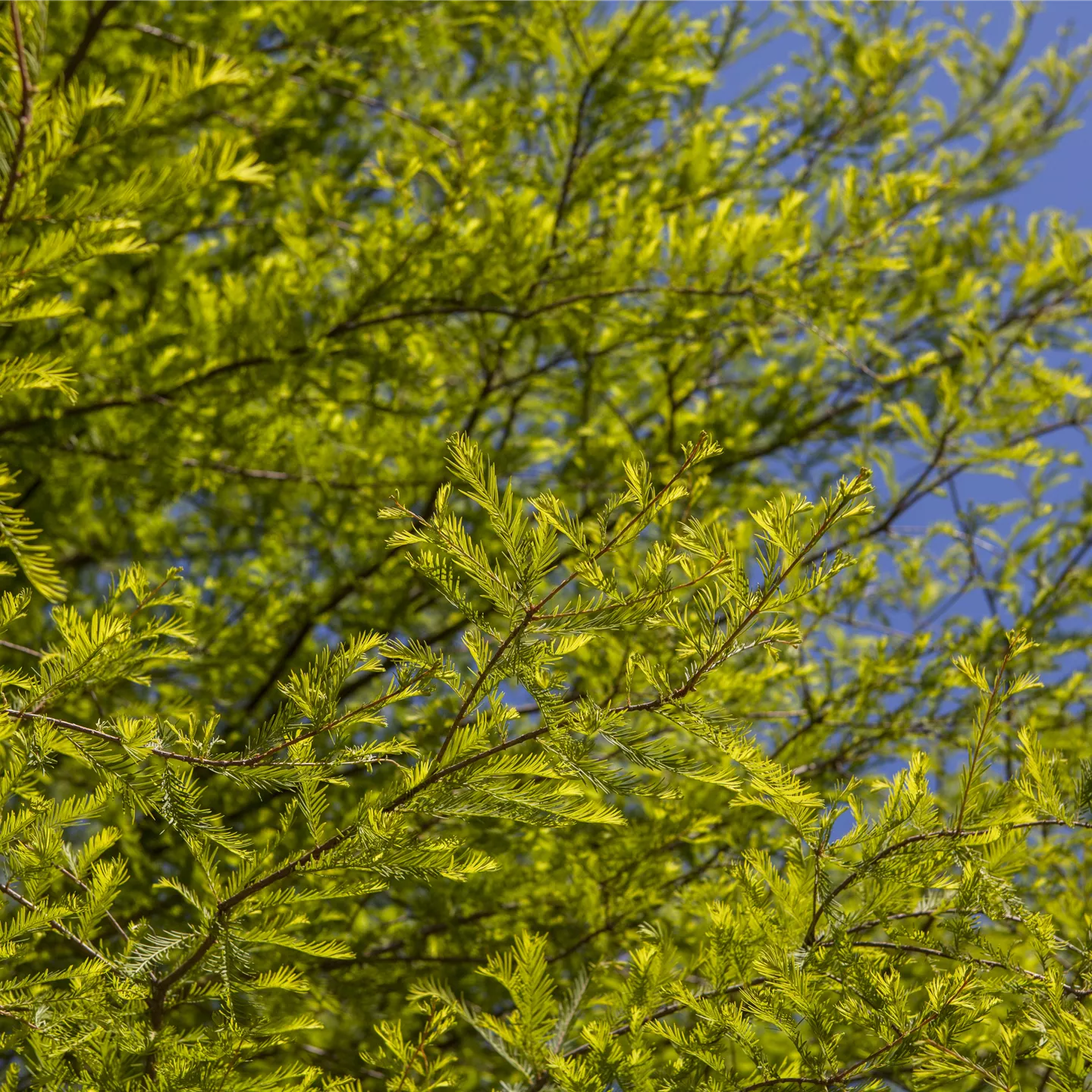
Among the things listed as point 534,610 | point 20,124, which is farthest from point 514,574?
point 20,124

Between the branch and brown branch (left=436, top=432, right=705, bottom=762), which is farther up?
the branch

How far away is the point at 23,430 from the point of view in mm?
2807

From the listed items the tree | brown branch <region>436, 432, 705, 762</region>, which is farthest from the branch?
brown branch <region>436, 432, 705, 762</region>

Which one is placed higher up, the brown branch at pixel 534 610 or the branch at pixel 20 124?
the branch at pixel 20 124

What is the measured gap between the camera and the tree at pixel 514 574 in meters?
1.31

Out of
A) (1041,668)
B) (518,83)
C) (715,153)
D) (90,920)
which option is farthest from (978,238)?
(90,920)

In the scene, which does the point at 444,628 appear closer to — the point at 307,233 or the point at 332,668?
the point at 307,233

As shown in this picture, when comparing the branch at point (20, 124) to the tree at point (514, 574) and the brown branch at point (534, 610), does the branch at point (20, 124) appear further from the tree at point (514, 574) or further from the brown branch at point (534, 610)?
the brown branch at point (534, 610)

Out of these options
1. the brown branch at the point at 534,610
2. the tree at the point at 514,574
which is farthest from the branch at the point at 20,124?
the brown branch at the point at 534,610

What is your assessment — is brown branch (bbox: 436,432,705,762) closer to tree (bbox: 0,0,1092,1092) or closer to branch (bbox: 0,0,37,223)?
tree (bbox: 0,0,1092,1092)

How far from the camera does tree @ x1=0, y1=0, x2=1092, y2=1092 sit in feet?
4.30

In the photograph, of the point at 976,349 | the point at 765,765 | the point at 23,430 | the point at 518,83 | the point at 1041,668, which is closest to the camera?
the point at 765,765

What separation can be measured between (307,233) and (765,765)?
2.83 meters

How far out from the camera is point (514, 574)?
126 cm
